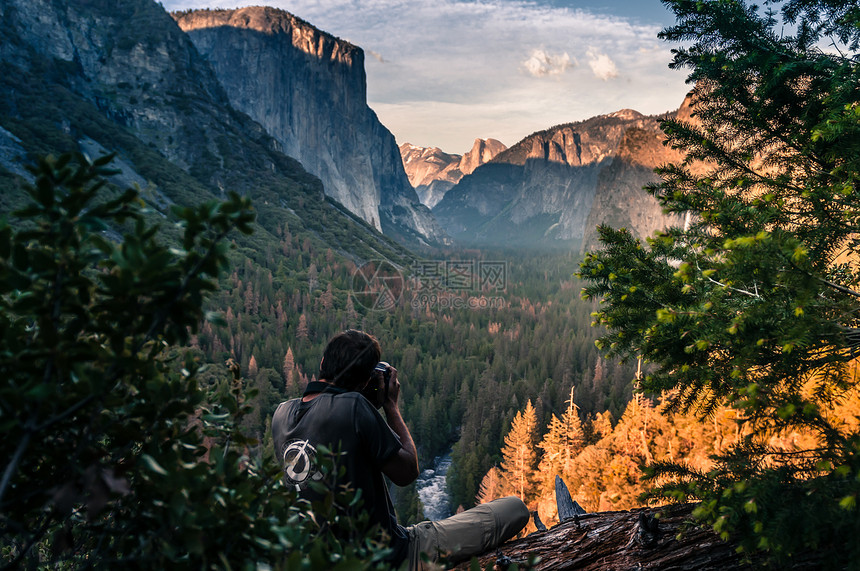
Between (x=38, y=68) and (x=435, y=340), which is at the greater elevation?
(x=38, y=68)

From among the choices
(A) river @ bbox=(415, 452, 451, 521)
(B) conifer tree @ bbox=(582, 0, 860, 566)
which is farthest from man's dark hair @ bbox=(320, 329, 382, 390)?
(A) river @ bbox=(415, 452, 451, 521)

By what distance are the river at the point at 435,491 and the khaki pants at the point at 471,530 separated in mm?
32744

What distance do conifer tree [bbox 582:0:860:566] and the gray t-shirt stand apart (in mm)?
1879

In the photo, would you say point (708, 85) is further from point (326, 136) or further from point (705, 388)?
point (326, 136)

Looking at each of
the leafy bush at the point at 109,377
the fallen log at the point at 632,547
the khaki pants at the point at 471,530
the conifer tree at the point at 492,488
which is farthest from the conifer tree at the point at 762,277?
the conifer tree at the point at 492,488

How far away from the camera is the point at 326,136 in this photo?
136m

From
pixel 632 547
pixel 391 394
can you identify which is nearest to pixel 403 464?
pixel 391 394

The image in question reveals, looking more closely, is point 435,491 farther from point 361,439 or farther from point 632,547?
point 361,439

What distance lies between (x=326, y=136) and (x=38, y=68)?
66.9 m

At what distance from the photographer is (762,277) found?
286cm

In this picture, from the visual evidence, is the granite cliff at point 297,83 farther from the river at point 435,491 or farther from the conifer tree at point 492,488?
the conifer tree at point 492,488

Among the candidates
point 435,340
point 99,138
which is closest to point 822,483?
point 435,340

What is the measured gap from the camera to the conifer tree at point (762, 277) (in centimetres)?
261

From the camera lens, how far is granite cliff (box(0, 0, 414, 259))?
76.0 metres
